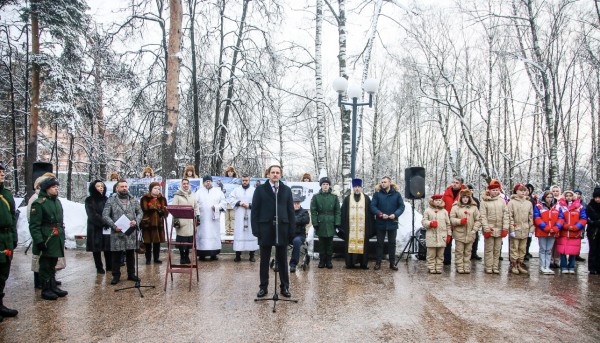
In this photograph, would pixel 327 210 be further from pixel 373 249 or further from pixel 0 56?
pixel 0 56

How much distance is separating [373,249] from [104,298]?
6.10 m

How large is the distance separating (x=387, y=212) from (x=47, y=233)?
20.6 feet

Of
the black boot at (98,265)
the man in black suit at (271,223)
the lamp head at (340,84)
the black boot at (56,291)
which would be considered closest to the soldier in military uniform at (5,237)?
the black boot at (56,291)

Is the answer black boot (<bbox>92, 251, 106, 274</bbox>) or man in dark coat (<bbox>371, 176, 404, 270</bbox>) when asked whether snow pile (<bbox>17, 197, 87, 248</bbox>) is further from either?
man in dark coat (<bbox>371, 176, 404, 270</bbox>)

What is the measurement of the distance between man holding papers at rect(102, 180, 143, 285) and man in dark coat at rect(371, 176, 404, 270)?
4789 mm

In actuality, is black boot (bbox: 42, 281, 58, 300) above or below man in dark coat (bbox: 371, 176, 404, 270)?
below

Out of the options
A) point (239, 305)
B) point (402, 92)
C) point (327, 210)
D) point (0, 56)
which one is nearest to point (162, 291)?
point (239, 305)

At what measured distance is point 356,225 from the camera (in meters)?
8.97

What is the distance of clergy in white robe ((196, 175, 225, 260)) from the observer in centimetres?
962

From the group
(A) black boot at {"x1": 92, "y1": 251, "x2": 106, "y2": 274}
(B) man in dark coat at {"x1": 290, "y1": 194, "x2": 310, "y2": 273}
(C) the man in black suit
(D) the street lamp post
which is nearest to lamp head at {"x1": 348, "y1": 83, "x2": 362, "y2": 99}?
(D) the street lamp post

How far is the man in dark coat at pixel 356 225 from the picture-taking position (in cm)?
888

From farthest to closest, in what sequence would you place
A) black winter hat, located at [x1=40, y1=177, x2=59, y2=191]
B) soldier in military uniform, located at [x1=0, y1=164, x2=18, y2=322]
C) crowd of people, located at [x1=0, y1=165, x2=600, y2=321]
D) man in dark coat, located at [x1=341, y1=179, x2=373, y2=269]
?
man in dark coat, located at [x1=341, y1=179, x2=373, y2=269] → crowd of people, located at [x1=0, y1=165, x2=600, y2=321] → black winter hat, located at [x1=40, y1=177, x2=59, y2=191] → soldier in military uniform, located at [x1=0, y1=164, x2=18, y2=322]

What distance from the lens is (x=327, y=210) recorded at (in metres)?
8.95

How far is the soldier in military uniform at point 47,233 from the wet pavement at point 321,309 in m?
0.28
